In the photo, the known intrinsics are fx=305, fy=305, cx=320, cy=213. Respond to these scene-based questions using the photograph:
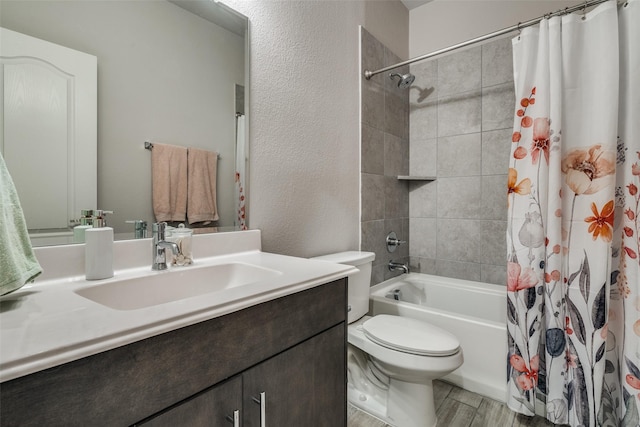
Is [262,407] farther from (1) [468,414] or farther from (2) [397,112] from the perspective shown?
(2) [397,112]

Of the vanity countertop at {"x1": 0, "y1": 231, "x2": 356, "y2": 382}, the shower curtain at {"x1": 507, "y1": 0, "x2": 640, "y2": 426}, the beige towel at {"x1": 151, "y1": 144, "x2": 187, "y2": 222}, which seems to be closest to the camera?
the vanity countertop at {"x1": 0, "y1": 231, "x2": 356, "y2": 382}

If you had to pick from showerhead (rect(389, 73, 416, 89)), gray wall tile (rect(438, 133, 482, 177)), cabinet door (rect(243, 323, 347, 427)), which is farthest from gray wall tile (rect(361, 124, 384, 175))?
cabinet door (rect(243, 323, 347, 427))

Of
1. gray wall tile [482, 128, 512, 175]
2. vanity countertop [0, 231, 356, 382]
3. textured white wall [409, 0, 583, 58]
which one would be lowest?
vanity countertop [0, 231, 356, 382]

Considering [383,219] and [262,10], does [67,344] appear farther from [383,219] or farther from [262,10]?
[383,219]

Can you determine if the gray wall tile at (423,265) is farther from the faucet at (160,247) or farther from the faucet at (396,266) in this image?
the faucet at (160,247)

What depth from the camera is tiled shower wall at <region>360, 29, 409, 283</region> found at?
205 centimetres

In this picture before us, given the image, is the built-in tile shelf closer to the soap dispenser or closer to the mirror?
the mirror

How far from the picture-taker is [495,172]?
2141 millimetres

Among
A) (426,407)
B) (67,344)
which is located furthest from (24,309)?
(426,407)

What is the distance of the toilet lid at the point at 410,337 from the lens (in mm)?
1274

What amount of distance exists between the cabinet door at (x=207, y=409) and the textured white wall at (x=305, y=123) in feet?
2.54

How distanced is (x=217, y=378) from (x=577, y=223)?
1563 millimetres

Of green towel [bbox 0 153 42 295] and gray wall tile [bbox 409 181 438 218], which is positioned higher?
gray wall tile [bbox 409 181 438 218]

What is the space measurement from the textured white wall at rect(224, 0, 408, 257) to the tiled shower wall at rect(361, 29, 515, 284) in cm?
17
